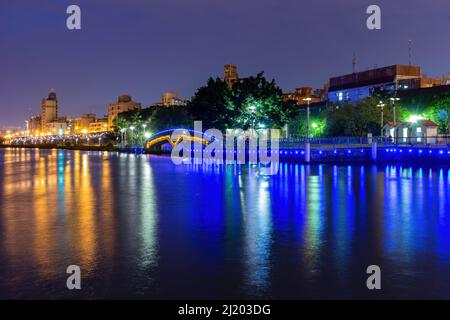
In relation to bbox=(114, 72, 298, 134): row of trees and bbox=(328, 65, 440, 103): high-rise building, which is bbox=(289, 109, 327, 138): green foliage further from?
bbox=(114, 72, 298, 134): row of trees

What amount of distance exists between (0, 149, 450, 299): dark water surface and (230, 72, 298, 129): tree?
145ft

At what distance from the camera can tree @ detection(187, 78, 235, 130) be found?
69938mm

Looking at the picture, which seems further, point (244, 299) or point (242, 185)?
point (242, 185)

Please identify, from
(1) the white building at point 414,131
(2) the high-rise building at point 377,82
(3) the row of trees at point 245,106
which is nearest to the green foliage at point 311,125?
(2) the high-rise building at point 377,82

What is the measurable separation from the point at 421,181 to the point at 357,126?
41670 millimetres

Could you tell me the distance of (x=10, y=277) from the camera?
31.5 ft

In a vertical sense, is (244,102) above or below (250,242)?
above

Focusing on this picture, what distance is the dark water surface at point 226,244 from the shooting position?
9.01 metres

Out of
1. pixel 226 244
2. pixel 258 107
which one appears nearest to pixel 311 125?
pixel 258 107

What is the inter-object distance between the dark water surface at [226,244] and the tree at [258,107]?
4426 cm

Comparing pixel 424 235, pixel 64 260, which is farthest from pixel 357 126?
pixel 64 260

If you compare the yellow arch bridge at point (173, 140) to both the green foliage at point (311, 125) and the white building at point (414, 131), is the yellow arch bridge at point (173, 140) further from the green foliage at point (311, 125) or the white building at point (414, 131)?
the white building at point (414, 131)
